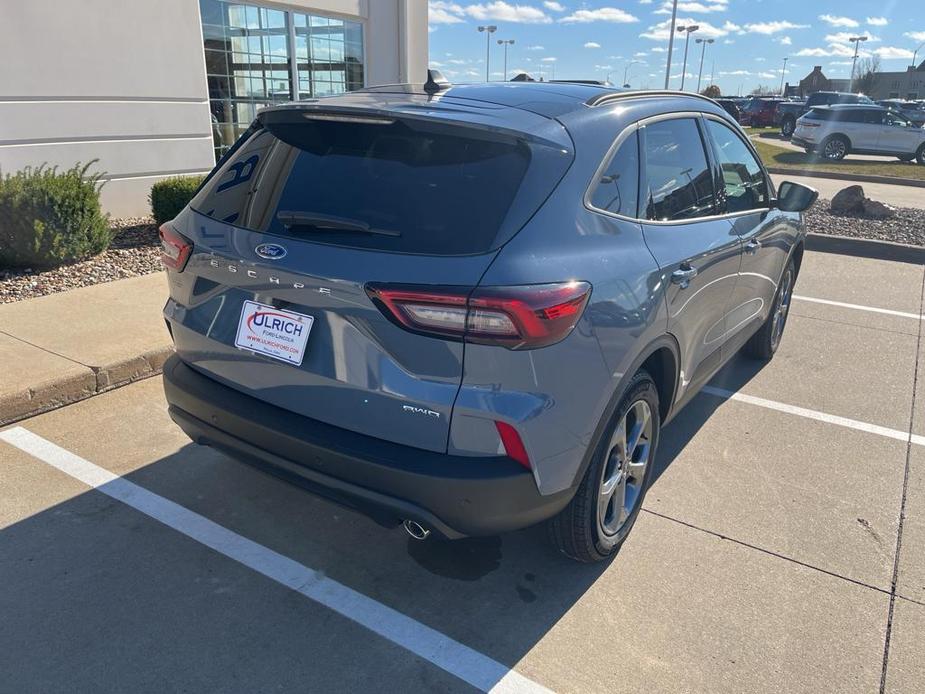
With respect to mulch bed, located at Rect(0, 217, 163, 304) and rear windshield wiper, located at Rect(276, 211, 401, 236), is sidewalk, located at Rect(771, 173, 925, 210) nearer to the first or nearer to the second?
mulch bed, located at Rect(0, 217, 163, 304)

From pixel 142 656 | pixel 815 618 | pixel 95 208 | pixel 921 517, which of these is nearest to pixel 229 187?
pixel 142 656

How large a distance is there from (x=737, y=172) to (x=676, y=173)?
1.11 meters

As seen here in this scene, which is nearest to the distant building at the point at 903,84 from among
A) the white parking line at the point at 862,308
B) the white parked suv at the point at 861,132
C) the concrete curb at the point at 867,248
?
the white parked suv at the point at 861,132

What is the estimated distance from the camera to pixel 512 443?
225 cm

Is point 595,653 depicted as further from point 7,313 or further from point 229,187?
point 7,313

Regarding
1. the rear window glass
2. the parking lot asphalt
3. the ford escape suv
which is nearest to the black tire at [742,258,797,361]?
the parking lot asphalt

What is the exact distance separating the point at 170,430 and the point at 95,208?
396 centimetres

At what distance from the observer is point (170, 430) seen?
4.06 metres

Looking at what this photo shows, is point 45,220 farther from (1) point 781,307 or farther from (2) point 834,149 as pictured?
(2) point 834,149

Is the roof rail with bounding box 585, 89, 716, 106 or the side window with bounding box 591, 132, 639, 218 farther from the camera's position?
the roof rail with bounding box 585, 89, 716, 106

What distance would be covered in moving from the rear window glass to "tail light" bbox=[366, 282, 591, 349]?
160 millimetres

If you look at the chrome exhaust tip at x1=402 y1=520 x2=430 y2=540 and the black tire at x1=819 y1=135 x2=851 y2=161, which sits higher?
the chrome exhaust tip at x1=402 y1=520 x2=430 y2=540

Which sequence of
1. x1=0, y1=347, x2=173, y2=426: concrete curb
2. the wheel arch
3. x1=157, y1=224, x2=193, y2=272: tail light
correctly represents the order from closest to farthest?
the wheel arch → x1=157, y1=224, x2=193, y2=272: tail light → x1=0, y1=347, x2=173, y2=426: concrete curb

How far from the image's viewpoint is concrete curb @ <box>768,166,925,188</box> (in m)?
18.0
